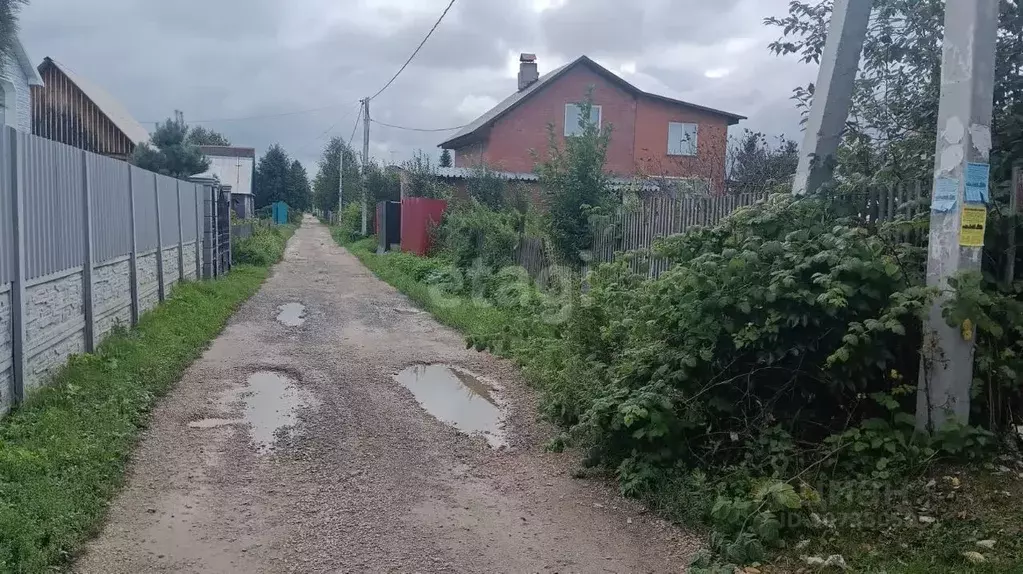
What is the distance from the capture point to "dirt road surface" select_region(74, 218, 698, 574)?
158 inches

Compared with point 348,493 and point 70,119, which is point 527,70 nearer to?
point 70,119

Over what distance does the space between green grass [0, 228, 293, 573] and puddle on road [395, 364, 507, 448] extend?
7.72 ft

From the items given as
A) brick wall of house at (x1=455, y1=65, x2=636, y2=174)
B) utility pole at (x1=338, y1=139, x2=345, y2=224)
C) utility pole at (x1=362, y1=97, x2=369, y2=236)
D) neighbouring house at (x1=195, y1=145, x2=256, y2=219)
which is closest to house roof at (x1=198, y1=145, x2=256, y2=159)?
neighbouring house at (x1=195, y1=145, x2=256, y2=219)

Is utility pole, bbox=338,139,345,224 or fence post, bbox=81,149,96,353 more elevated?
utility pole, bbox=338,139,345,224

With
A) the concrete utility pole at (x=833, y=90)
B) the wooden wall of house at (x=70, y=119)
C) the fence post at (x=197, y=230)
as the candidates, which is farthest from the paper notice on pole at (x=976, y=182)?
the wooden wall of house at (x=70, y=119)

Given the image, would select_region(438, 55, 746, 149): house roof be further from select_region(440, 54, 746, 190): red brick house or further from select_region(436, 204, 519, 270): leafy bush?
select_region(436, 204, 519, 270): leafy bush

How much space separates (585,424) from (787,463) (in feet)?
4.54

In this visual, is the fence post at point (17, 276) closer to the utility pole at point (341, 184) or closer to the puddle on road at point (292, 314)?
the puddle on road at point (292, 314)

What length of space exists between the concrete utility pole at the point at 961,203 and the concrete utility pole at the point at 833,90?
1.13m

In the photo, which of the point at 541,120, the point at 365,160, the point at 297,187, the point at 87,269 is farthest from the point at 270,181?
the point at 87,269

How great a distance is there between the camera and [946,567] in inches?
138

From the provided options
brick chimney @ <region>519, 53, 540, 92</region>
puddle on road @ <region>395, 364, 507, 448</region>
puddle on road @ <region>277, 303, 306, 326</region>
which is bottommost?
puddle on road @ <region>395, 364, 507, 448</region>

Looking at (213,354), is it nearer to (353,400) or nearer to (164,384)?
(164,384)

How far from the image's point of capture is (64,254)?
7.15 m
